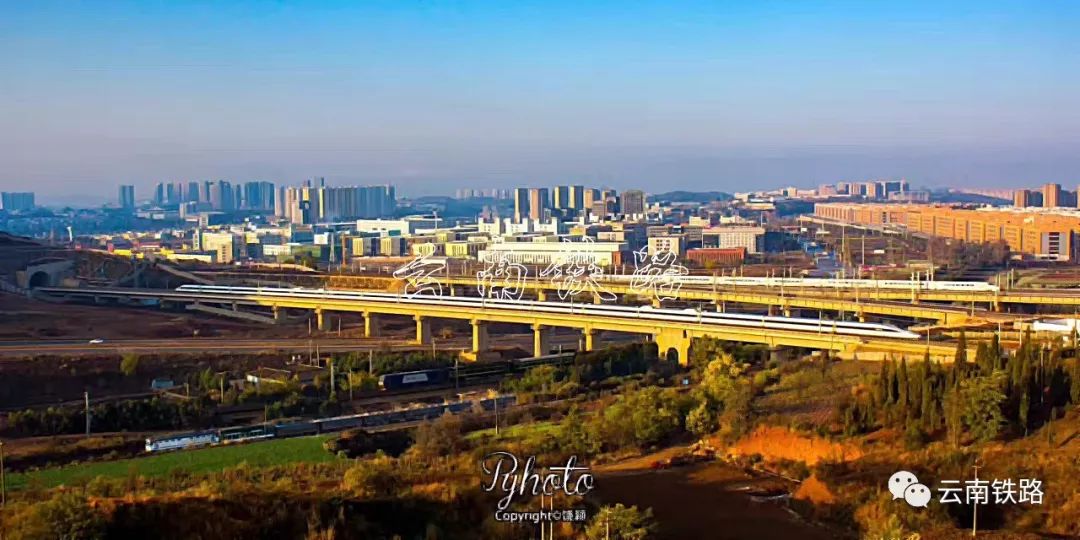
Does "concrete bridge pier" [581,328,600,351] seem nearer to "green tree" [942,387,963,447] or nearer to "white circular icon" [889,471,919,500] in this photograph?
"green tree" [942,387,963,447]

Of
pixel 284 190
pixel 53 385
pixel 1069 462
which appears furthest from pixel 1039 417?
pixel 284 190

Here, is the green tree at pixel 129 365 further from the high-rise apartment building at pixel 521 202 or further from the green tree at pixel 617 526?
the high-rise apartment building at pixel 521 202

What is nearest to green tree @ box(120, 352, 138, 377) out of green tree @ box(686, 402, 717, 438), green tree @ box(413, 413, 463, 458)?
green tree @ box(413, 413, 463, 458)

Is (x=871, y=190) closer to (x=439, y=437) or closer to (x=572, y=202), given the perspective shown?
(x=572, y=202)

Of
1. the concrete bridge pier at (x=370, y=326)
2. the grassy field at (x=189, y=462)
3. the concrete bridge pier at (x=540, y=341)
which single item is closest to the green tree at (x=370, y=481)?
the grassy field at (x=189, y=462)

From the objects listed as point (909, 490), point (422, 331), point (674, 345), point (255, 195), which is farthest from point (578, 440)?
point (255, 195)

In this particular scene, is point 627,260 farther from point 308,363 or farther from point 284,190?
point 284,190

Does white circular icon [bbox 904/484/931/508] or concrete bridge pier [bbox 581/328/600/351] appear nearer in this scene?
white circular icon [bbox 904/484/931/508]
